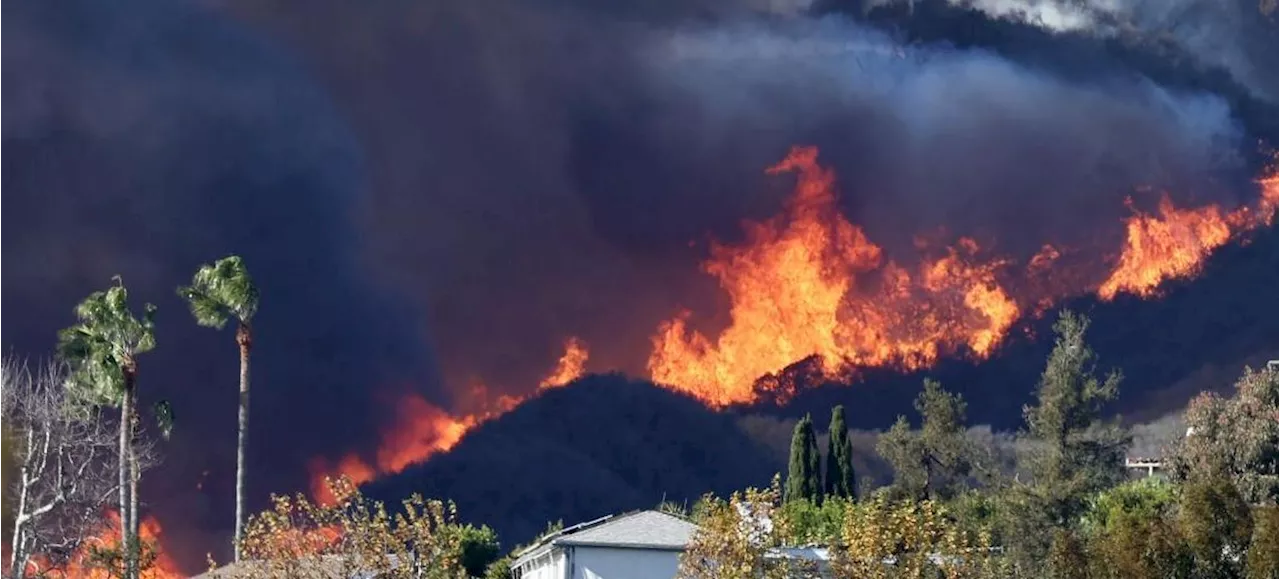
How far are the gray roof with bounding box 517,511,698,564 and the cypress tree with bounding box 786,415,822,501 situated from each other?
30.1 meters

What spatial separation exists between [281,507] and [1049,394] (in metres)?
51.6

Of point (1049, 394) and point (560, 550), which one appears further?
point (1049, 394)

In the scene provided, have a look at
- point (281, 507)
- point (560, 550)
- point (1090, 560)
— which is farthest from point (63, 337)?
point (1090, 560)

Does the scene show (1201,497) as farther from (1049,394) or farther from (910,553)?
(1049,394)

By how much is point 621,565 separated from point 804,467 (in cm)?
3609

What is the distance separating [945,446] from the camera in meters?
110

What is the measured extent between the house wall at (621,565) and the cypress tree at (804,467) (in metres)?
34.2

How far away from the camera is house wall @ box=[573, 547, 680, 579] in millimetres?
81562

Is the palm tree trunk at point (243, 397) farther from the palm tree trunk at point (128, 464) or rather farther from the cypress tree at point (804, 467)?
the cypress tree at point (804, 467)

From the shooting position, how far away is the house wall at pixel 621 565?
268ft

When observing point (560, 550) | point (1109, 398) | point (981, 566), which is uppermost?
point (1109, 398)

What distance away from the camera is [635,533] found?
8262 cm

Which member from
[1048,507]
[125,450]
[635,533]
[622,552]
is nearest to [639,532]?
[635,533]

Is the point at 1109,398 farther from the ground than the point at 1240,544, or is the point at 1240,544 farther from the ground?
the point at 1109,398
